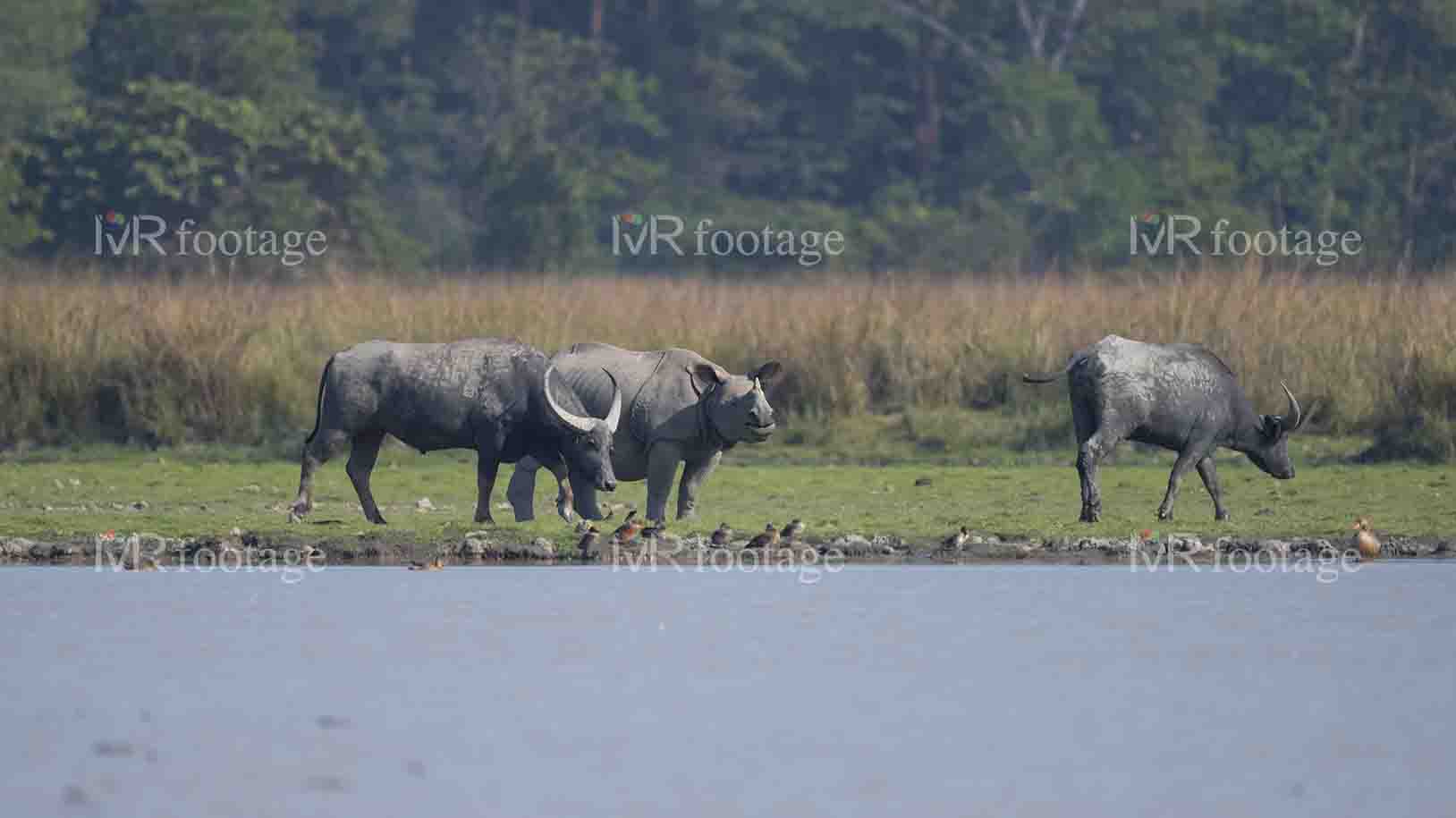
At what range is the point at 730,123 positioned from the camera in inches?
1906

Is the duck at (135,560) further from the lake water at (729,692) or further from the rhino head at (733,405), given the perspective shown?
the rhino head at (733,405)

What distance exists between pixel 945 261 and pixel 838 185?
241 inches

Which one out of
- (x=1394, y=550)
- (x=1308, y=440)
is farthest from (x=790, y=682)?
(x=1308, y=440)

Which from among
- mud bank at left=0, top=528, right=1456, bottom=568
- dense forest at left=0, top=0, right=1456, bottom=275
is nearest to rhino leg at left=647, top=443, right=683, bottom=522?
mud bank at left=0, top=528, right=1456, bottom=568

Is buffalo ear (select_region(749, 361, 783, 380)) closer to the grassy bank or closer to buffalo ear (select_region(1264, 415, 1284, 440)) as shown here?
the grassy bank

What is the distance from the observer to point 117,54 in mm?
45406

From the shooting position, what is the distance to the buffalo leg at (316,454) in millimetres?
17312

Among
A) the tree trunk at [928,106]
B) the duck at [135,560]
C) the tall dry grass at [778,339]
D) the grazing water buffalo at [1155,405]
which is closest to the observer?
the duck at [135,560]

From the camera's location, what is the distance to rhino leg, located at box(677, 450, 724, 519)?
678 inches

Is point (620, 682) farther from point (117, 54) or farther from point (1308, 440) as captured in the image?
point (117, 54)

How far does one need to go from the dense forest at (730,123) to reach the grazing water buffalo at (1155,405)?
773 inches

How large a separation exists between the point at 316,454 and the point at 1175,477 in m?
4.84

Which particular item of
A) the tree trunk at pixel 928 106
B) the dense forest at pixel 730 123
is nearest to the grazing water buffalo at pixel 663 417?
the dense forest at pixel 730 123

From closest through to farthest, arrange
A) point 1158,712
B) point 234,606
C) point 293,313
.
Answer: point 1158,712
point 234,606
point 293,313
